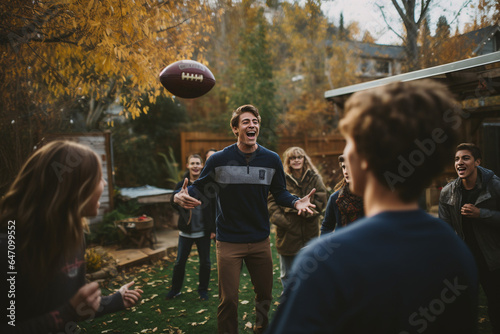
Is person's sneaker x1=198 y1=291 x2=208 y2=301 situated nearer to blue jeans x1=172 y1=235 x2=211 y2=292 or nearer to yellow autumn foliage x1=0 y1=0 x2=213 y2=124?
blue jeans x1=172 y1=235 x2=211 y2=292

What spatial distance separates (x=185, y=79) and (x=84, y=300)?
304cm

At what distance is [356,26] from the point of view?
59.3 feet

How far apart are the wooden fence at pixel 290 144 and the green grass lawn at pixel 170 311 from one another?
21.1ft

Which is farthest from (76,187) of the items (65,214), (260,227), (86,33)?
(86,33)

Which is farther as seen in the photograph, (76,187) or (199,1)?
(199,1)

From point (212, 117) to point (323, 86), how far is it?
8248mm

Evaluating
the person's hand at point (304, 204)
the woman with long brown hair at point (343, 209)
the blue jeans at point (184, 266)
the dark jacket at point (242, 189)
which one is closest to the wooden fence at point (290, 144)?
the blue jeans at point (184, 266)

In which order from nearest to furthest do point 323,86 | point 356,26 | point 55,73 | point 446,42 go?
1. point 55,73
2. point 446,42
3. point 356,26
4. point 323,86

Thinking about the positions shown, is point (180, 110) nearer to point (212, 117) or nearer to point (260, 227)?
point (212, 117)

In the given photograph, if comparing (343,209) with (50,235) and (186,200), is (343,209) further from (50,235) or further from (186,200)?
(50,235)

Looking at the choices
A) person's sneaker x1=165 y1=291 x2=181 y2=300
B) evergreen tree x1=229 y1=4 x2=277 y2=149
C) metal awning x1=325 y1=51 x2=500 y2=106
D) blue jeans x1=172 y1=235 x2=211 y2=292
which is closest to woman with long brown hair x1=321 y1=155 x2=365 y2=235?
metal awning x1=325 y1=51 x2=500 y2=106

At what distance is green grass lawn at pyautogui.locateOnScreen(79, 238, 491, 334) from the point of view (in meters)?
3.92

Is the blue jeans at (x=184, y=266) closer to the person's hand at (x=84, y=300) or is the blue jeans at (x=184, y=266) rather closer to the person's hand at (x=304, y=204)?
the person's hand at (x=304, y=204)

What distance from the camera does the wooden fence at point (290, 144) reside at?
11.8m
